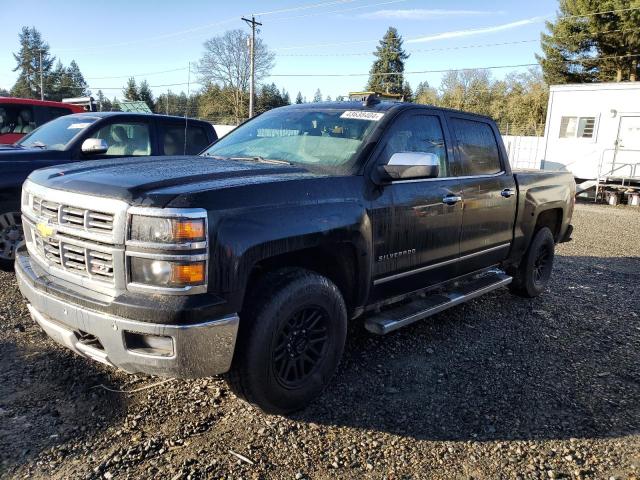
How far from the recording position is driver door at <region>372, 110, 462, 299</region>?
11.6 ft

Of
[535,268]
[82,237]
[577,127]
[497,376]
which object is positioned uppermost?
[577,127]

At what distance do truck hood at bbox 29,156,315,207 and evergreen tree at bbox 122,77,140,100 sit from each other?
220 ft

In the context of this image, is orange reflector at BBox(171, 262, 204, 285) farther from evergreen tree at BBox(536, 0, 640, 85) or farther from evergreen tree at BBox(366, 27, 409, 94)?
evergreen tree at BBox(366, 27, 409, 94)

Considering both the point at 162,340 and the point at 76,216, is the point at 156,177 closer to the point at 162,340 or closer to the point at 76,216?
the point at 76,216

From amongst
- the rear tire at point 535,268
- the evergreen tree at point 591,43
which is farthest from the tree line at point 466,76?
the rear tire at point 535,268

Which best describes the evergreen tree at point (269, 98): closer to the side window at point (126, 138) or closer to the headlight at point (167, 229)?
the side window at point (126, 138)

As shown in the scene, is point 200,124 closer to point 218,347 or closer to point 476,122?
point 476,122

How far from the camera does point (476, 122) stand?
483 cm

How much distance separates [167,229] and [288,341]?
1010mm

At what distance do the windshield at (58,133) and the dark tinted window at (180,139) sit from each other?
925 millimetres

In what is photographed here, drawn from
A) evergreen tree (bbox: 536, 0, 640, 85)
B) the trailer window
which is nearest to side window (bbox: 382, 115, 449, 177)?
the trailer window

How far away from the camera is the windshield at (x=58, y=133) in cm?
599

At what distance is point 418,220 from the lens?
3.73 metres

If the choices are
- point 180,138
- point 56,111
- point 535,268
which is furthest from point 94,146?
point 56,111
